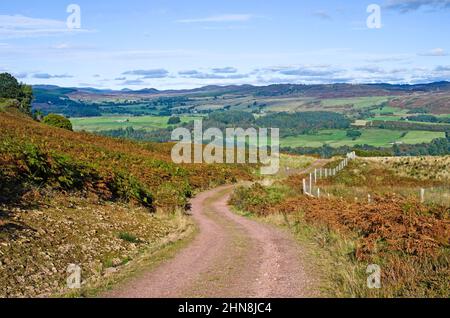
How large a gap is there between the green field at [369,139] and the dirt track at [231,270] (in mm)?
145855

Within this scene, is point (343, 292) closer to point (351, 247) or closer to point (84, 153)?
point (351, 247)

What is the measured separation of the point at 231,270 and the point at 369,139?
169853mm

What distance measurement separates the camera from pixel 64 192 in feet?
62.6

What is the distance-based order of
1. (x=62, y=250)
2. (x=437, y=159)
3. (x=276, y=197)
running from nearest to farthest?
(x=62, y=250), (x=276, y=197), (x=437, y=159)

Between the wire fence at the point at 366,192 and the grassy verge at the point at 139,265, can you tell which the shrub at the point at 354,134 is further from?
the grassy verge at the point at 139,265

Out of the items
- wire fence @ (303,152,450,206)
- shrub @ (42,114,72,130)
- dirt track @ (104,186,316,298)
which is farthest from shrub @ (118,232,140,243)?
shrub @ (42,114,72,130)

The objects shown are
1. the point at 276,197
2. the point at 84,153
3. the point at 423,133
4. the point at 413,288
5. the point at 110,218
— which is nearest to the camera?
the point at 413,288

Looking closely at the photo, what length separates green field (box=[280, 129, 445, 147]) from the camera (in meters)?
162

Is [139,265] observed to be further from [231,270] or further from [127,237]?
[127,237]

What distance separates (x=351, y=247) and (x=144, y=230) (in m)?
8.04

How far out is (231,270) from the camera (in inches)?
463

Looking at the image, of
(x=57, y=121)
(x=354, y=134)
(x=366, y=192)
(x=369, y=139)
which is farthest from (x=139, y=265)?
(x=354, y=134)

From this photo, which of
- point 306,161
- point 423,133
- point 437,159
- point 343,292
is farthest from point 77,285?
point 423,133

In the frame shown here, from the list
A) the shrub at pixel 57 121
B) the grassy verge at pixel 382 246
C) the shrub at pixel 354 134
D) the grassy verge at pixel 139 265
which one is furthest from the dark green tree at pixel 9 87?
the shrub at pixel 354 134
